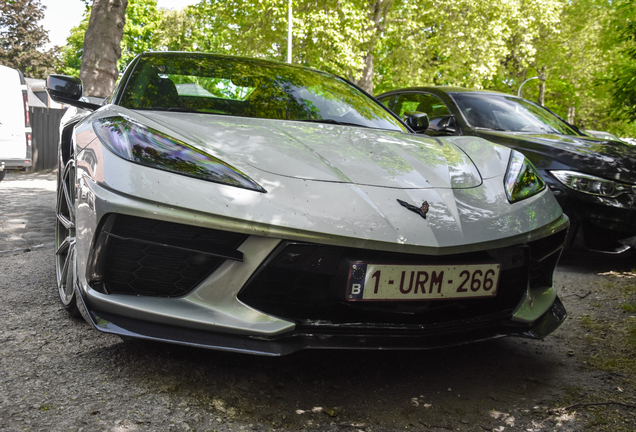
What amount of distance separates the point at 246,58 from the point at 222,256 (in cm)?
220

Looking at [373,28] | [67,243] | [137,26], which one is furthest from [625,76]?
[137,26]

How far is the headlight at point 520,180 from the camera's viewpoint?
2.44 metres

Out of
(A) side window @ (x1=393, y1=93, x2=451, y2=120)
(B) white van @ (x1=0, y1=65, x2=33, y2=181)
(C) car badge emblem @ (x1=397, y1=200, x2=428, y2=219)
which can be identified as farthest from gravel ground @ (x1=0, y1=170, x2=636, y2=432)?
(B) white van @ (x1=0, y1=65, x2=33, y2=181)

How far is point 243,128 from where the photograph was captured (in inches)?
99.9

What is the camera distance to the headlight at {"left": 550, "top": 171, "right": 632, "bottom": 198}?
4035 millimetres

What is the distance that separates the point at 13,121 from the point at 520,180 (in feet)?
36.1

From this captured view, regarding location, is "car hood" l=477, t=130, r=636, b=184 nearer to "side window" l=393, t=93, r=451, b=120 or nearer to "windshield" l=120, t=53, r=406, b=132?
"side window" l=393, t=93, r=451, b=120

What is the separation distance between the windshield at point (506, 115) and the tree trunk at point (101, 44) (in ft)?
24.6

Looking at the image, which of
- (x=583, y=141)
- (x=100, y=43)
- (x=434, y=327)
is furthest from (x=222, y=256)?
(x=100, y=43)

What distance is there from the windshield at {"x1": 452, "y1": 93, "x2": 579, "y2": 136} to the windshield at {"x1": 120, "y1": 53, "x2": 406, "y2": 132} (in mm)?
2158

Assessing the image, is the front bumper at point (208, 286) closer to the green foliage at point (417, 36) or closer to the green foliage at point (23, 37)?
the green foliage at point (417, 36)

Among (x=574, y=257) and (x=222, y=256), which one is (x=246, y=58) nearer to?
(x=222, y=256)

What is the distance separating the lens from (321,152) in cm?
236

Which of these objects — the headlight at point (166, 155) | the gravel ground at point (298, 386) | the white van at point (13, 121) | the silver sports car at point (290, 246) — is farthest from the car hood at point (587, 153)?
the white van at point (13, 121)
